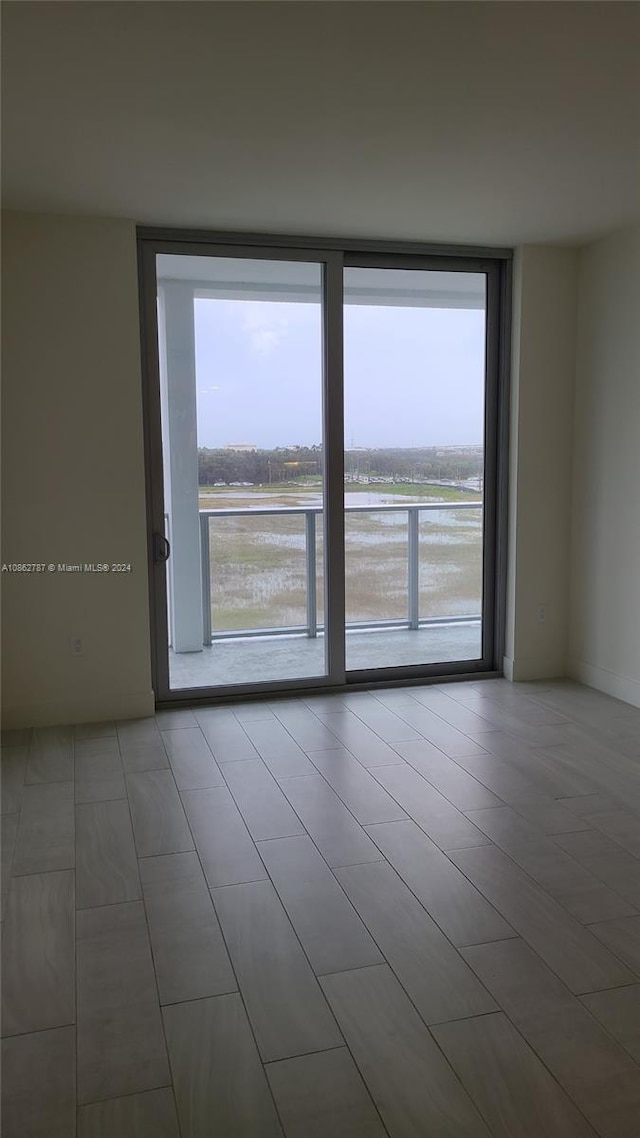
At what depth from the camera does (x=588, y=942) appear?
245 centimetres

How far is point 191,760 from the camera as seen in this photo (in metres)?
3.94

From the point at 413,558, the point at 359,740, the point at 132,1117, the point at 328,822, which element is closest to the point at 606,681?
the point at 413,558

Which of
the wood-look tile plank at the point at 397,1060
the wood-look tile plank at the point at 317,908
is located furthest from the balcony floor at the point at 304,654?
the wood-look tile plank at the point at 397,1060

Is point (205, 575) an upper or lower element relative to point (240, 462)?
lower

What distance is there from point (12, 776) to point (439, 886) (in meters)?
2.02

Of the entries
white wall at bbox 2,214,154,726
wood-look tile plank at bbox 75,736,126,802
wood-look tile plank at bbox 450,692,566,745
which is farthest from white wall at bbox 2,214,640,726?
wood-look tile plank at bbox 450,692,566,745

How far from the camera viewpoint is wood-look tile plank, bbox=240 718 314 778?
12.5ft

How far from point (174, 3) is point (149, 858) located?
2.63 metres

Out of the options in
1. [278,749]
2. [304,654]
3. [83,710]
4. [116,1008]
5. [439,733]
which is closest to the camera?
[116,1008]

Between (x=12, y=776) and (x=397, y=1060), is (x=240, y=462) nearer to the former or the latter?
(x=12, y=776)

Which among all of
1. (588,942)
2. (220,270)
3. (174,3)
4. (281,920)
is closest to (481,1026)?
(588,942)

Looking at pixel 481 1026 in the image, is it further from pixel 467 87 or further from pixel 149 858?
pixel 467 87

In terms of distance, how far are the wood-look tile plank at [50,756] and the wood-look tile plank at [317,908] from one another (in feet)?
3.99

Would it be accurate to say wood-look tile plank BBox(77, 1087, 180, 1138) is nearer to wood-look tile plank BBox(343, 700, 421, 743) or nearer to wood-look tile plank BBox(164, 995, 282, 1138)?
wood-look tile plank BBox(164, 995, 282, 1138)
